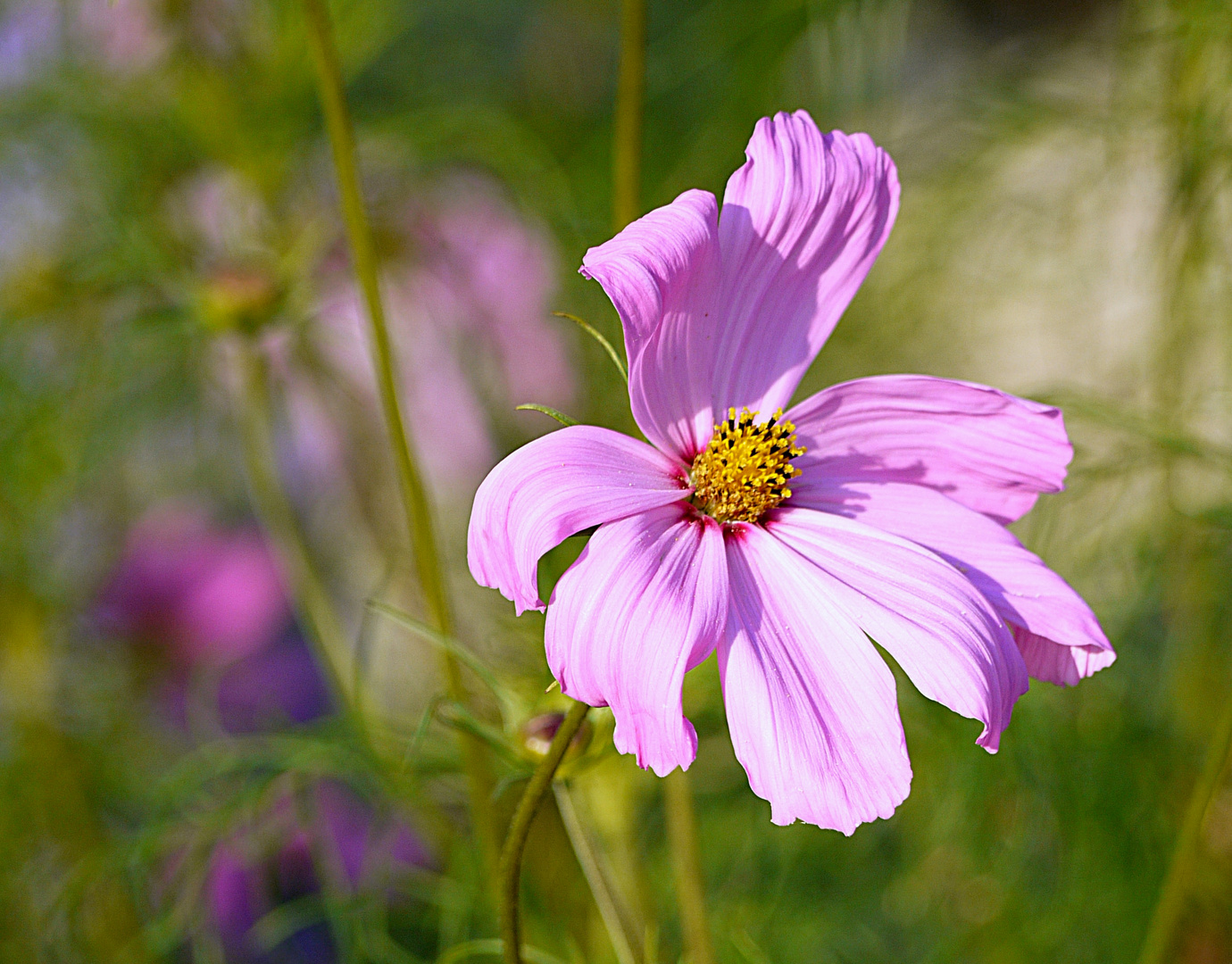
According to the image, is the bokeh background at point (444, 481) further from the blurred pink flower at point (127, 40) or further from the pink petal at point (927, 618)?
the pink petal at point (927, 618)

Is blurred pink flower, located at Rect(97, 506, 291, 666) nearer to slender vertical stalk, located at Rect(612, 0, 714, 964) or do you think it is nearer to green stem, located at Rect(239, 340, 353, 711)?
green stem, located at Rect(239, 340, 353, 711)

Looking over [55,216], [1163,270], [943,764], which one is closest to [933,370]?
[1163,270]

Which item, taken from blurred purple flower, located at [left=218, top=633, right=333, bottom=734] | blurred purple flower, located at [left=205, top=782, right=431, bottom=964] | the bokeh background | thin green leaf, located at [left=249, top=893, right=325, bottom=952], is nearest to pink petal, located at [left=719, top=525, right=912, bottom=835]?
the bokeh background

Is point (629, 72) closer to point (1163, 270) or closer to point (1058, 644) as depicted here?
point (1058, 644)

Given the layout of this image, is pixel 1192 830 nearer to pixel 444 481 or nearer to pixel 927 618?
pixel 927 618

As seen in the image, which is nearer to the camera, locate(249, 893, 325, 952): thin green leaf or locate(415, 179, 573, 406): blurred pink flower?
locate(249, 893, 325, 952): thin green leaf
